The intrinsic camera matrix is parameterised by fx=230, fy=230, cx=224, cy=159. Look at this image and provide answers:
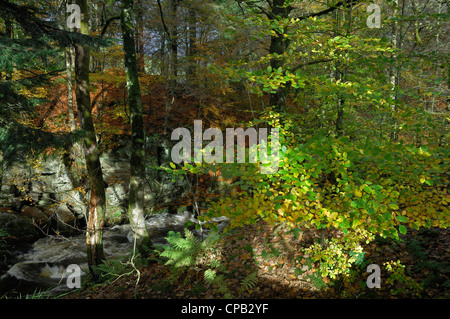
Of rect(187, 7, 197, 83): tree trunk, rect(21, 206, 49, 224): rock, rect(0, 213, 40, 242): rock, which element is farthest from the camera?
rect(187, 7, 197, 83): tree trunk

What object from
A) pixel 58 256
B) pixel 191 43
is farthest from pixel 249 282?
pixel 191 43

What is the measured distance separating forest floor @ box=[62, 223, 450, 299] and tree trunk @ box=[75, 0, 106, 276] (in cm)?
95

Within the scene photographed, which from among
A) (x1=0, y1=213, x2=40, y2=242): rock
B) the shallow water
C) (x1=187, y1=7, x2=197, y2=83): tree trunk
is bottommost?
the shallow water

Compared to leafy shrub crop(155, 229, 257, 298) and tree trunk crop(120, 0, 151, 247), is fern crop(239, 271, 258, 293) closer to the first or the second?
leafy shrub crop(155, 229, 257, 298)

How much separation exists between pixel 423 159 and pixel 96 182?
23.9 feet

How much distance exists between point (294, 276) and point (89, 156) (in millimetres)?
6242

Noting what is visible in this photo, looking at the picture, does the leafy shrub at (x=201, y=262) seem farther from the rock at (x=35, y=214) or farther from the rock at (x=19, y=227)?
the rock at (x=35, y=214)

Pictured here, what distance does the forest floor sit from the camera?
14.4 feet

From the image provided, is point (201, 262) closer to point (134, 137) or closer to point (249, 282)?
point (249, 282)

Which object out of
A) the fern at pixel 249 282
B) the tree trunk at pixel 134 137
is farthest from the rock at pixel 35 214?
the fern at pixel 249 282

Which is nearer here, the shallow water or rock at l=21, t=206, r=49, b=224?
the shallow water

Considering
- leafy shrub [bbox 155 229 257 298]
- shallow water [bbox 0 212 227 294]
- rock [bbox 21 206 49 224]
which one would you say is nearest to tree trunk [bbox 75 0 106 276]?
shallow water [bbox 0 212 227 294]

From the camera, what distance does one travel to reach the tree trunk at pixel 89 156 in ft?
21.0
